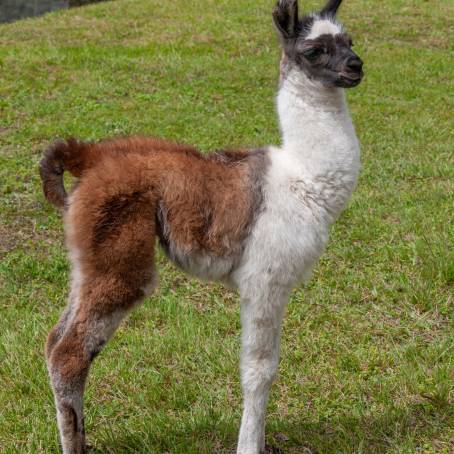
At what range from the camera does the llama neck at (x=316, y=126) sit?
3.22m

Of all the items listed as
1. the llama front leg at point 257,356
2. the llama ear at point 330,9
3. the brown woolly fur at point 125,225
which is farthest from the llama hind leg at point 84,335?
the llama ear at point 330,9

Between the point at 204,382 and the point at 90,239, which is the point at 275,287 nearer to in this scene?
the point at 90,239

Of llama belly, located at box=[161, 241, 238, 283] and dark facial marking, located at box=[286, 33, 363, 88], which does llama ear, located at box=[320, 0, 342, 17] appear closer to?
dark facial marking, located at box=[286, 33, 363, 88]

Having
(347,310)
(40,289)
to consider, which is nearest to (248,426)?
(347,310)

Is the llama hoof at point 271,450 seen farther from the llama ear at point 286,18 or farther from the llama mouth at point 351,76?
the llama ear at point 286,18

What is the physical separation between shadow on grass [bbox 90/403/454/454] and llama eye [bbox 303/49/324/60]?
1.93 metres

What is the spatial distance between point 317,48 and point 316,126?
37cm

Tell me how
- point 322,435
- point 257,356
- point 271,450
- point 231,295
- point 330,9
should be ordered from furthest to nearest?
1. point 231,295
2. point 322,435
3. point 271,450
4. point 330,9
5. point 257,356

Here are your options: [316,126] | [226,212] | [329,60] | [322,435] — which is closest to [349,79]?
[329,60]

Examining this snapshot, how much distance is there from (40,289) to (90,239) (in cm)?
245

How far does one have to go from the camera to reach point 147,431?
3668mm

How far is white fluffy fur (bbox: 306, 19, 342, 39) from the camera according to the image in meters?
3.27

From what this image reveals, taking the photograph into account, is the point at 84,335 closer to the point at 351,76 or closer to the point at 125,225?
the point at 125,225

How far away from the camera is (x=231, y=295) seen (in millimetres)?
5199
